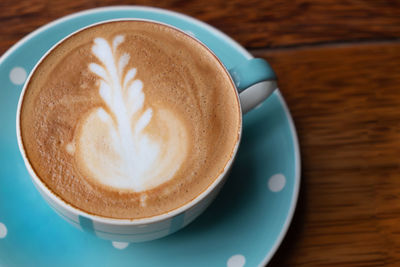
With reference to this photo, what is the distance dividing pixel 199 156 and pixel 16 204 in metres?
0.31

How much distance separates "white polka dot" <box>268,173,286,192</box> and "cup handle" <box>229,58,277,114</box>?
0.12 meters

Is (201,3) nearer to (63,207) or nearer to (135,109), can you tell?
(135,109)

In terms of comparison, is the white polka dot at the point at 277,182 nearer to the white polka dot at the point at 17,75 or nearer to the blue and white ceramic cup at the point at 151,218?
the blue and white ceramic cup at the point at 151,218

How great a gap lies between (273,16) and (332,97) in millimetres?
209

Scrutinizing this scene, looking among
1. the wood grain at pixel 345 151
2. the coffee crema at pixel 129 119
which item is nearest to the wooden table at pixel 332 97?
the wood grain at pixel 345 151

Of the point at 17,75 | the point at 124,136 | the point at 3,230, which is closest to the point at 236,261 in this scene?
the point at 124,136

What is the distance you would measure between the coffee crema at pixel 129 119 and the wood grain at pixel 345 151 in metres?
0.23

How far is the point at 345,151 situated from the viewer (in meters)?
0.98

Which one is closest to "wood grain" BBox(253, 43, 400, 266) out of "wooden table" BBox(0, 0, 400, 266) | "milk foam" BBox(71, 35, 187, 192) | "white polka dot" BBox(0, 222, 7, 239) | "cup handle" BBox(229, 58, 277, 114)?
"wooden table" BBox(0, 0, 400, 266)

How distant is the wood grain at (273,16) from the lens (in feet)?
3.41

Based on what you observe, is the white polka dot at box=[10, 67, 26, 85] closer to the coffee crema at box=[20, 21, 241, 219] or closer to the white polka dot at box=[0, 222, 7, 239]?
the coffee crema at box=[20, 21, 241, 219]

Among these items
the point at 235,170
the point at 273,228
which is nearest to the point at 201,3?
the point at 235,170

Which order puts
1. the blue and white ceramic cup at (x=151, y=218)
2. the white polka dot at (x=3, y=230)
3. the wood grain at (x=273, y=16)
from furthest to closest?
1. the wood grain at (x=273, y=16)
2. the white polka dot at (x=3, y=230)
3. the blue and white ceramic cup at (x=151, y=218)

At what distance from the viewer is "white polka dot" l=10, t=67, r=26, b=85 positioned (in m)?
0.92
